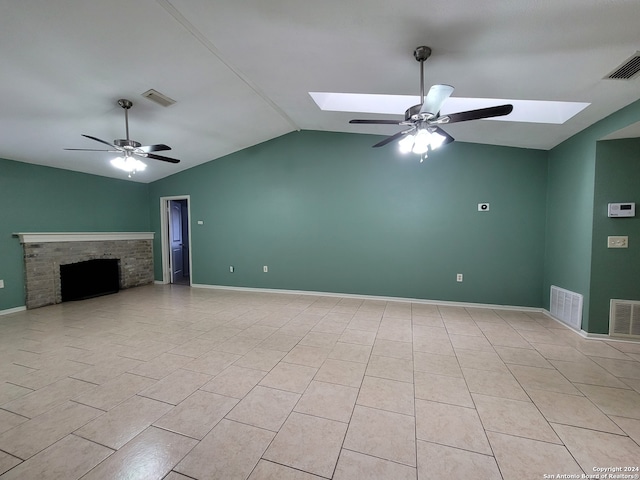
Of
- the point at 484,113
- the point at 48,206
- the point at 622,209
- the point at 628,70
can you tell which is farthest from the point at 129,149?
the point at 622,209

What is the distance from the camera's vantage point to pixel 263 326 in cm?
344

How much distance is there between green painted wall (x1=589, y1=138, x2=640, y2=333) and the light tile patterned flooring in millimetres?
612

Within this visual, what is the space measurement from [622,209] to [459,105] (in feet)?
6.97

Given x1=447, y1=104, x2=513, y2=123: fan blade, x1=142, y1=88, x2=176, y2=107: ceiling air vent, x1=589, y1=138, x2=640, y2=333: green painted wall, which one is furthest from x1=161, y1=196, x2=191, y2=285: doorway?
x1=589, y1=138, x2=640, y2=333: green painted wall

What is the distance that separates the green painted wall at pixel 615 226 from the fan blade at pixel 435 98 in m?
2.44

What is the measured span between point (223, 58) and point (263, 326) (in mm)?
3095

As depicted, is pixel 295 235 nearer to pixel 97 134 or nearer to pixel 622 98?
pixel 97 134

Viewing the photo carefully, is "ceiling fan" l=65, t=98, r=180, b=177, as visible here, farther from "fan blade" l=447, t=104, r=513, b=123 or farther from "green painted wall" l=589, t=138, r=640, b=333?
"green painted wall" l=589, t=138, r=640, b=333

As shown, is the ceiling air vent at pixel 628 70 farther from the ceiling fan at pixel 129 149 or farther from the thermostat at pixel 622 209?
the ceiling fan at pixel 129 149

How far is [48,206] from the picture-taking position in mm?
4406

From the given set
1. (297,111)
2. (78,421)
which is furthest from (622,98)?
(78,421)

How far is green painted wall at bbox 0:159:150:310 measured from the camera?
3947mm

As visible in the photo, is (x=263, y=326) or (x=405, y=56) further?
(x=263, y=326)

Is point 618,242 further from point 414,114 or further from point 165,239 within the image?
point 165,239
